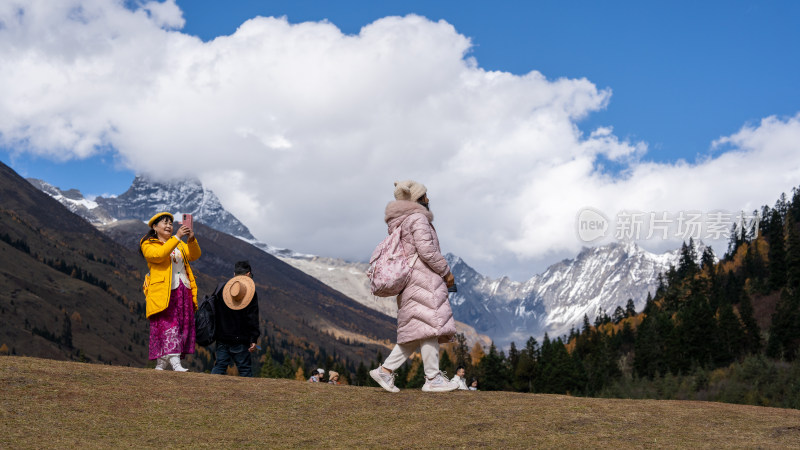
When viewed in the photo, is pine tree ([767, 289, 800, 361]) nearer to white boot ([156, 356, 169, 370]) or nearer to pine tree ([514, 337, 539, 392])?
pine tree ([514, 337, 539, 392])

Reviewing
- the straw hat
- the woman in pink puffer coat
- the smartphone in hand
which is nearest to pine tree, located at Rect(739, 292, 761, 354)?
the straw hat

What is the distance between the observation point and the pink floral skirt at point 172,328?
63.2 feet

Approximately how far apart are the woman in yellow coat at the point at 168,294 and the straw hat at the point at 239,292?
3.96 feet

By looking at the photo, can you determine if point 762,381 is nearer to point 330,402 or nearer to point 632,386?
point 632,386

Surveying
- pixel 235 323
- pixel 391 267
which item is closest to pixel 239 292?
pixel 235 323

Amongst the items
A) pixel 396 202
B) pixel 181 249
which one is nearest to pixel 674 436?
pixel 396 202

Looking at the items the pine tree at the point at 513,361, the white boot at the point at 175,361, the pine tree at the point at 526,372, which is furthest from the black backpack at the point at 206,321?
the pine tree at the point at 526,372

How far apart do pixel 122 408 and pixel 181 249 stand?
635 centimetres

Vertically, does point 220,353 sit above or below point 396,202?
below

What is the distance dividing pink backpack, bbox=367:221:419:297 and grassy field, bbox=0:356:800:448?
89.5 inches

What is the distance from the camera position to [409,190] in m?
16.4

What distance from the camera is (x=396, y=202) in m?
16.3

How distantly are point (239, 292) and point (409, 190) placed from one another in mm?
5810

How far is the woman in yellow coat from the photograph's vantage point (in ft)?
62.6
